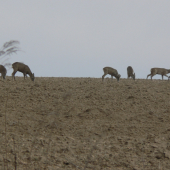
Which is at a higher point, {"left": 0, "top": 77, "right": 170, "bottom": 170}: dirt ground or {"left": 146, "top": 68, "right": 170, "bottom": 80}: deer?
{"left": 146, "top": 68, "right": 170, "bottom": 80}: deer

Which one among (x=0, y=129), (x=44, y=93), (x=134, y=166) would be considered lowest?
(x=134, y=166)

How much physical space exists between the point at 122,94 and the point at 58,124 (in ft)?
12.9

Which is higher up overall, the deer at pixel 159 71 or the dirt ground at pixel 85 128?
the deer at pixel 159 71

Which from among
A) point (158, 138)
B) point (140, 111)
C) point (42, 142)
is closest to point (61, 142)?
point (42, 142)

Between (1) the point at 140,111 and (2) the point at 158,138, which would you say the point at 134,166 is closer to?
(2) the point at 158,138

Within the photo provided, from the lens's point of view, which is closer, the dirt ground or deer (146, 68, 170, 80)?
the dirt ground

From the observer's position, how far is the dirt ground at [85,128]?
15.9 feet

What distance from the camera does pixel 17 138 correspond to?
5.85 m

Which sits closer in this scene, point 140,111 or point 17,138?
point 17,138

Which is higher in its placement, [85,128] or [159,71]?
[159,71]

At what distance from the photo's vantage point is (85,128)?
6867 millimetres

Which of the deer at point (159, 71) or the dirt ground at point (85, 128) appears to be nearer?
the dirt ground at point (85, 128)

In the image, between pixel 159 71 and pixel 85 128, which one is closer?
pixel 85 128

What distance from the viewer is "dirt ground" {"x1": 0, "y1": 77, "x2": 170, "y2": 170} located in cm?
486
